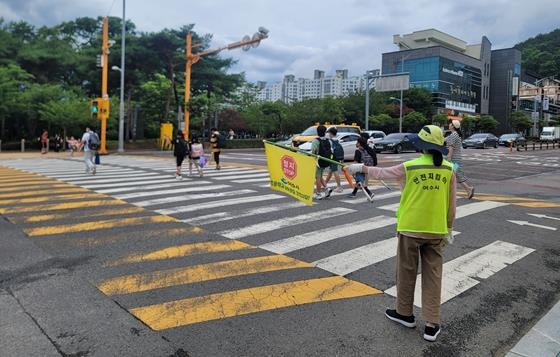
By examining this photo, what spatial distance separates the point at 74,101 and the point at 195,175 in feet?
82.9

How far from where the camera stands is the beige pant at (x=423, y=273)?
13.4 feet

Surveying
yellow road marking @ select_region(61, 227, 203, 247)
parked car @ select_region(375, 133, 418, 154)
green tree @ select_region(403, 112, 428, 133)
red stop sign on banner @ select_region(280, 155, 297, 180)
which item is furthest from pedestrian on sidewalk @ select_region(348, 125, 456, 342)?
green tree @ select_region(403, 112, 428, 133)

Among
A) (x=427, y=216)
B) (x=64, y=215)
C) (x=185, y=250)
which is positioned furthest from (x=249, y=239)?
(x=64, y=215)

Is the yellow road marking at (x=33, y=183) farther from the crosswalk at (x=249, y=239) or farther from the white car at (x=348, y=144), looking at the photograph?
the white car at (x=348, y=144)

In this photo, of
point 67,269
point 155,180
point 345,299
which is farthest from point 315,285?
point 155,180

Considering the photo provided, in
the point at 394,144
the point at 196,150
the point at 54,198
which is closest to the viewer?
the point at 54,198

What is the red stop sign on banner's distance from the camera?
648 centimetres

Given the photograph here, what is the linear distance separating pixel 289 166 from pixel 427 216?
2815 mm

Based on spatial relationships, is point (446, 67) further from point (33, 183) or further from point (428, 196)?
point (428, 196)

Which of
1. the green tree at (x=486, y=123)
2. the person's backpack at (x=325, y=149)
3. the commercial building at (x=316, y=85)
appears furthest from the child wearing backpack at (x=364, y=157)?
the commercial building at (x=316, y=85)

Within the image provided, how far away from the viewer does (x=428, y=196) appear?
405 centimetres

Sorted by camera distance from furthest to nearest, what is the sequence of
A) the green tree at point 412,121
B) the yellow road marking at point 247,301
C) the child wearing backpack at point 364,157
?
the green tree at point 412,121, the child wearing backpack at point 364,157, the yellow road marking at point 247,301

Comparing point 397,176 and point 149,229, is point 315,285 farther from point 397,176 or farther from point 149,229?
point 149,229

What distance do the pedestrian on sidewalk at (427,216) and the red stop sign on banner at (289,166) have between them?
2.41 m
